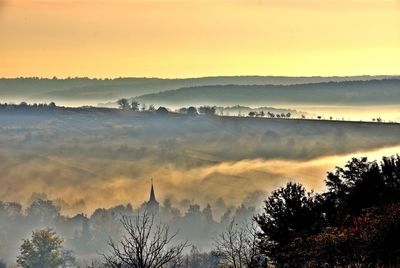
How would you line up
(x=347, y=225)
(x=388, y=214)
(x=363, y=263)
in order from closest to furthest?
(x=363, y=263), (x=388, y=214), (x=347, y=225)

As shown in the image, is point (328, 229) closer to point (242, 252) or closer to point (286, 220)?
point (286, 220)

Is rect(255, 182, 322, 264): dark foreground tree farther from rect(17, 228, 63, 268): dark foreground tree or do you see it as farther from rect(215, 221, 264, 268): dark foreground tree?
rect(17, 228, 63, 268): dark foreground tree

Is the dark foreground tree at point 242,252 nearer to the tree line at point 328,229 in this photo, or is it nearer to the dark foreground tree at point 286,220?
the tree line at point 328,229

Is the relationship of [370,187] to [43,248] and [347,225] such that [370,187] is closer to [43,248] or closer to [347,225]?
[347,225]

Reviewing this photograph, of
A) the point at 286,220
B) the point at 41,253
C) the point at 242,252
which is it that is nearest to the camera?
the point at 286,220

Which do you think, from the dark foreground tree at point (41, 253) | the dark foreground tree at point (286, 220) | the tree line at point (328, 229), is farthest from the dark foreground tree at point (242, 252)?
the dark foreground tree at point (41, 253)

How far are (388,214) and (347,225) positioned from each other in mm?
4849

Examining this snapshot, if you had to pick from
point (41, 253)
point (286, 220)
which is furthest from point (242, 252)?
point (41, 253)

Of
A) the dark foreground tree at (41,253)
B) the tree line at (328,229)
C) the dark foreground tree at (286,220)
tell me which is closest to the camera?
the tree line at (328,229)

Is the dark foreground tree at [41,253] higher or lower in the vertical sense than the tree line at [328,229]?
Answer: higher

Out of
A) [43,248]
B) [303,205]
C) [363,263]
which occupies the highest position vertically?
[43,248]

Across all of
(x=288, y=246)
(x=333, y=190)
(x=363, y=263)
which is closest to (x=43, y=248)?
(x=333, y=190)

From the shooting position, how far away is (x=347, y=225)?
56844 mm

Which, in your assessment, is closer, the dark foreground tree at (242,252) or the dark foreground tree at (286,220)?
the dark foreground tree at (242,252)
